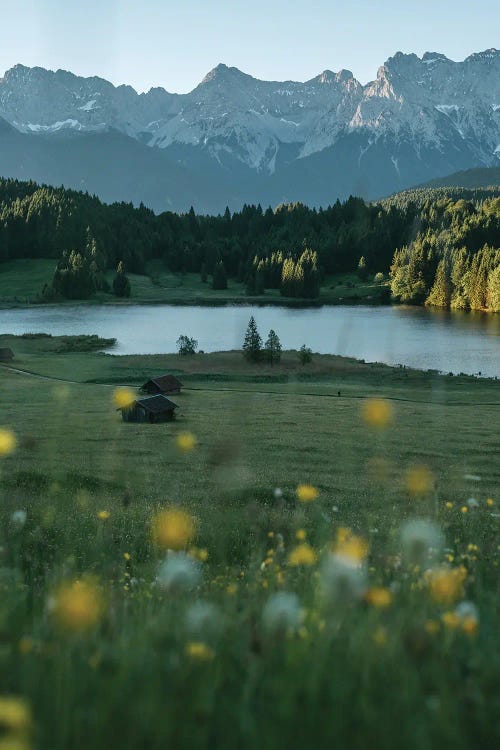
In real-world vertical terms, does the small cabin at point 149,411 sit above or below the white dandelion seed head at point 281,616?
below

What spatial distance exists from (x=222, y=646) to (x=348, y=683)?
847mm

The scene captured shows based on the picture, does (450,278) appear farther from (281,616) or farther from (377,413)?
(281,616)

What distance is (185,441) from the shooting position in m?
34.3

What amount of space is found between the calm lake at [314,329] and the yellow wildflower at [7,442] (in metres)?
40.8

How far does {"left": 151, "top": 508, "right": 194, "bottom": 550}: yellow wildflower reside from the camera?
38.6 ft

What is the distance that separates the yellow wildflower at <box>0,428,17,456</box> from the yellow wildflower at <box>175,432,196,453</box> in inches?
281

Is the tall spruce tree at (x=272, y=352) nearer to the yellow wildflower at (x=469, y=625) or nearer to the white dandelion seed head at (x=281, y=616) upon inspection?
the white dandelion seed head at (x=281, y=616)

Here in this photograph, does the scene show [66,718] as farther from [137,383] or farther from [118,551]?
[137,383]

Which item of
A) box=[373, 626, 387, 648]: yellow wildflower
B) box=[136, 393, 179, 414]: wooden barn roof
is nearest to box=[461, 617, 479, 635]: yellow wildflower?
box=[373, 626, 387, 648]: yellow wildflower

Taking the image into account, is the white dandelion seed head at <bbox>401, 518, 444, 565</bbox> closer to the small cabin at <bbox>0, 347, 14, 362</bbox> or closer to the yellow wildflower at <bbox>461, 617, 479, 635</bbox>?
the yellow wildflower at <bbox>461, 617, 479, 635</bbox>

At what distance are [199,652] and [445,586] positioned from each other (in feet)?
7.62

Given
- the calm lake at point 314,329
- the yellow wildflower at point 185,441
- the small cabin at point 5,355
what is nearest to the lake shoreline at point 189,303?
the calm lake at point 314,329

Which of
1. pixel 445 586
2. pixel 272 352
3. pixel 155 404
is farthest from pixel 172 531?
pixel 272 352

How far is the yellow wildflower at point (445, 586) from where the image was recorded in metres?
5.28
